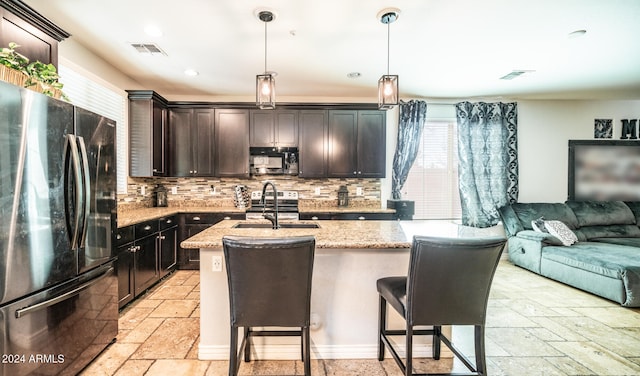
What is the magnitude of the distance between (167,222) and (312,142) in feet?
7.71

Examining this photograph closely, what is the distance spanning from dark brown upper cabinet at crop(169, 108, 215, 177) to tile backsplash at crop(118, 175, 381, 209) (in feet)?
1.07

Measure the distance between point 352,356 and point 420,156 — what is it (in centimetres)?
360

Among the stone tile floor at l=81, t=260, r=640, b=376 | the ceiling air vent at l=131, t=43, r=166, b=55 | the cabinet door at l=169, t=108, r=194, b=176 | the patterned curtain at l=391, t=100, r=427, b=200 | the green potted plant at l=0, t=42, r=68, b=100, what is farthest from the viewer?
the patterned curtain at l=391, t=100, r=427, b=200

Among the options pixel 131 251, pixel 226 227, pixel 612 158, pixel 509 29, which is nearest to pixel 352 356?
pixel 226 227

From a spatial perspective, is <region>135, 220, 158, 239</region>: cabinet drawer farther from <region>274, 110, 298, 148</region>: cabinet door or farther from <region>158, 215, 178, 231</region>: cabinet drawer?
<region>274, 110, 298, 148</region>: cabinet door

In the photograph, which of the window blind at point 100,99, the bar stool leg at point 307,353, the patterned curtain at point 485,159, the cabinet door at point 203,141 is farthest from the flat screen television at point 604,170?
the window blind at point 100,99

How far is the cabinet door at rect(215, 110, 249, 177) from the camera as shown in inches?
172

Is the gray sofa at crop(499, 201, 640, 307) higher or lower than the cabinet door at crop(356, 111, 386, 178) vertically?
lower

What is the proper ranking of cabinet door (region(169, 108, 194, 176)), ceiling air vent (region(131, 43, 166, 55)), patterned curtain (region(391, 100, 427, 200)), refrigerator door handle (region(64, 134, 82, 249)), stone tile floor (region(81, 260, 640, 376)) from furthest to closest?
patterned curtain (region(391, 100, 427, 200)) < cabinet door (region(169, 108, 194, 176)) < ceiling air vent (region(131, 43, 166, 55)) < stone tile floor (region(81, 260, 640, 376)) < refrigerator door handle (region(64, 134, 82, 249))

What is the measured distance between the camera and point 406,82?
13.4 feet

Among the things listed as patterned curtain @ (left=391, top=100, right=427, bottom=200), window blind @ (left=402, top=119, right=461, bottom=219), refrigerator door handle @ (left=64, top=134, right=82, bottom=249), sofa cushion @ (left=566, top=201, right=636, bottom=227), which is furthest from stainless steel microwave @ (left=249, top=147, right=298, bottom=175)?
sofa cushion @ (left=566, top=201, right=636, bottom=227)

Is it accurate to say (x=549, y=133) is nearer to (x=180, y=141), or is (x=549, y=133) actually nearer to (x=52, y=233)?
(x=180, y=141)

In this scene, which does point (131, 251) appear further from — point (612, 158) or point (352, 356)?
point (612, 158)

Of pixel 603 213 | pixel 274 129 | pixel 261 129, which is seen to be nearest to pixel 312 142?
pixel 274 129
